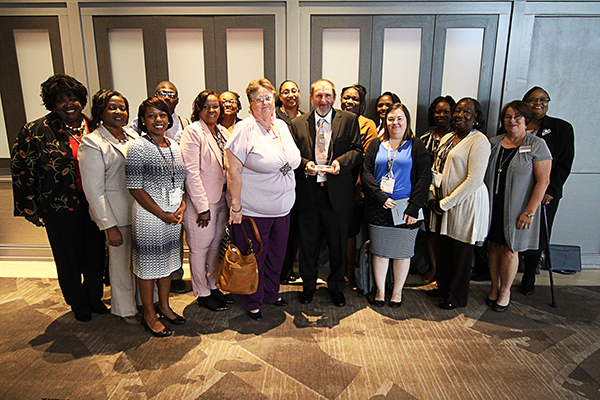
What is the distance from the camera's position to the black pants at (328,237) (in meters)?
2.89

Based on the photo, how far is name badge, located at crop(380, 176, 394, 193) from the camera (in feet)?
9.07

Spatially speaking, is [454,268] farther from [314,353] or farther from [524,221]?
[314,353]

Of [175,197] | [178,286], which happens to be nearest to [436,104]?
[175,197]

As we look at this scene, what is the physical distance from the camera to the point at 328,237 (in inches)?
118

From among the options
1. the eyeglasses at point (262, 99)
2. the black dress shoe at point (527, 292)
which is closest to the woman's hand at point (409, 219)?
the eyeglasses at point (262, 99)

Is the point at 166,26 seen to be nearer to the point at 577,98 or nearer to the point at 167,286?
the point at 167,286

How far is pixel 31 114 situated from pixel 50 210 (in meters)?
2.09

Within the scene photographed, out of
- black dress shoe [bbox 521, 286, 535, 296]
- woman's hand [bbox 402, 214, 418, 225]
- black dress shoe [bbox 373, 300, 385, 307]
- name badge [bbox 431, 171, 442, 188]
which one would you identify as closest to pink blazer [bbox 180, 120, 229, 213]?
woman's hand [bbox 402, 214, 418, 225]

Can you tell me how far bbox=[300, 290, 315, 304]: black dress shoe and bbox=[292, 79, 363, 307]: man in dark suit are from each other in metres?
0.51

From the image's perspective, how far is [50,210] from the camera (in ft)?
8.49

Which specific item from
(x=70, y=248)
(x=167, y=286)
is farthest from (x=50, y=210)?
(x=167, y=286)

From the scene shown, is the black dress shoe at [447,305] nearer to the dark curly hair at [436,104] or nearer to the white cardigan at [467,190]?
the white cardigan at [467,190]

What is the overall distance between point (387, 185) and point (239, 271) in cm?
132

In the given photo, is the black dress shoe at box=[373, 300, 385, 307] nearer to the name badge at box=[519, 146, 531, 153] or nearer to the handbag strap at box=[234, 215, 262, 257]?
the handbag strap at box=[234, 215, 262, 257]
